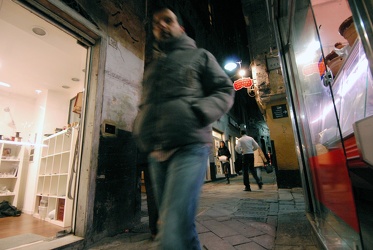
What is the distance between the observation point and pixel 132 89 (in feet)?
11.2

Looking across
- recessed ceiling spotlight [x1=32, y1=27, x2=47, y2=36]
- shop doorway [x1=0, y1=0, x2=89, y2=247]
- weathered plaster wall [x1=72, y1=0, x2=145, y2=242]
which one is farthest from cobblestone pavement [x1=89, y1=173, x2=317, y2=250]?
recessed ceiling spotlight [x1=32, y1=27, x2=47, y2=36]

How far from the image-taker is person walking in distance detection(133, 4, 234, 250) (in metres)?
0.99

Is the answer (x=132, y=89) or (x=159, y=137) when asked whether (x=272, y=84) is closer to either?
(x=132, y=89)

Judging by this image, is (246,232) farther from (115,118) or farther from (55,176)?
(55,176)

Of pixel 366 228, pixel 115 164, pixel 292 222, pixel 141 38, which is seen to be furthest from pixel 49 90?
pixel 366 228

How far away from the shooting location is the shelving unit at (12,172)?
5.67m

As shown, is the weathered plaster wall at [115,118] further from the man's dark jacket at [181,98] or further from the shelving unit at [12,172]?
the shelving unit at [12,172]

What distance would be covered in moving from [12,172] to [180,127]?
7.30 metres

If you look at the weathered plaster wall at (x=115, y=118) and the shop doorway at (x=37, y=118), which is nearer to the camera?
the weathered plaster wall at (x=115, y=118)

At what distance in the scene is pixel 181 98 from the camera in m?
1.14

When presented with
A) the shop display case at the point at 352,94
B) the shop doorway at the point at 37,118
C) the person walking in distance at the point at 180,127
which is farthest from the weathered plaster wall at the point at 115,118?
the shop display case at the point at 352,94

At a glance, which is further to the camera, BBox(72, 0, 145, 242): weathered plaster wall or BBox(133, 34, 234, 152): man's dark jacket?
BBox(72, 0, 145, 242): weathered plaster wall

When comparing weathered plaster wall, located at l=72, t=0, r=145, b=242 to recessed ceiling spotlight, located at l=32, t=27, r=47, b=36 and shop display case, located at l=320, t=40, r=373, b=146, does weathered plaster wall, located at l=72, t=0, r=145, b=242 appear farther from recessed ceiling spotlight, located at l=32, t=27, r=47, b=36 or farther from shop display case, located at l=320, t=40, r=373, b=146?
shop display case, located at l=320, t=40, r=373, b=146

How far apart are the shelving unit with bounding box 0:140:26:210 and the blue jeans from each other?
6560 millimetres
